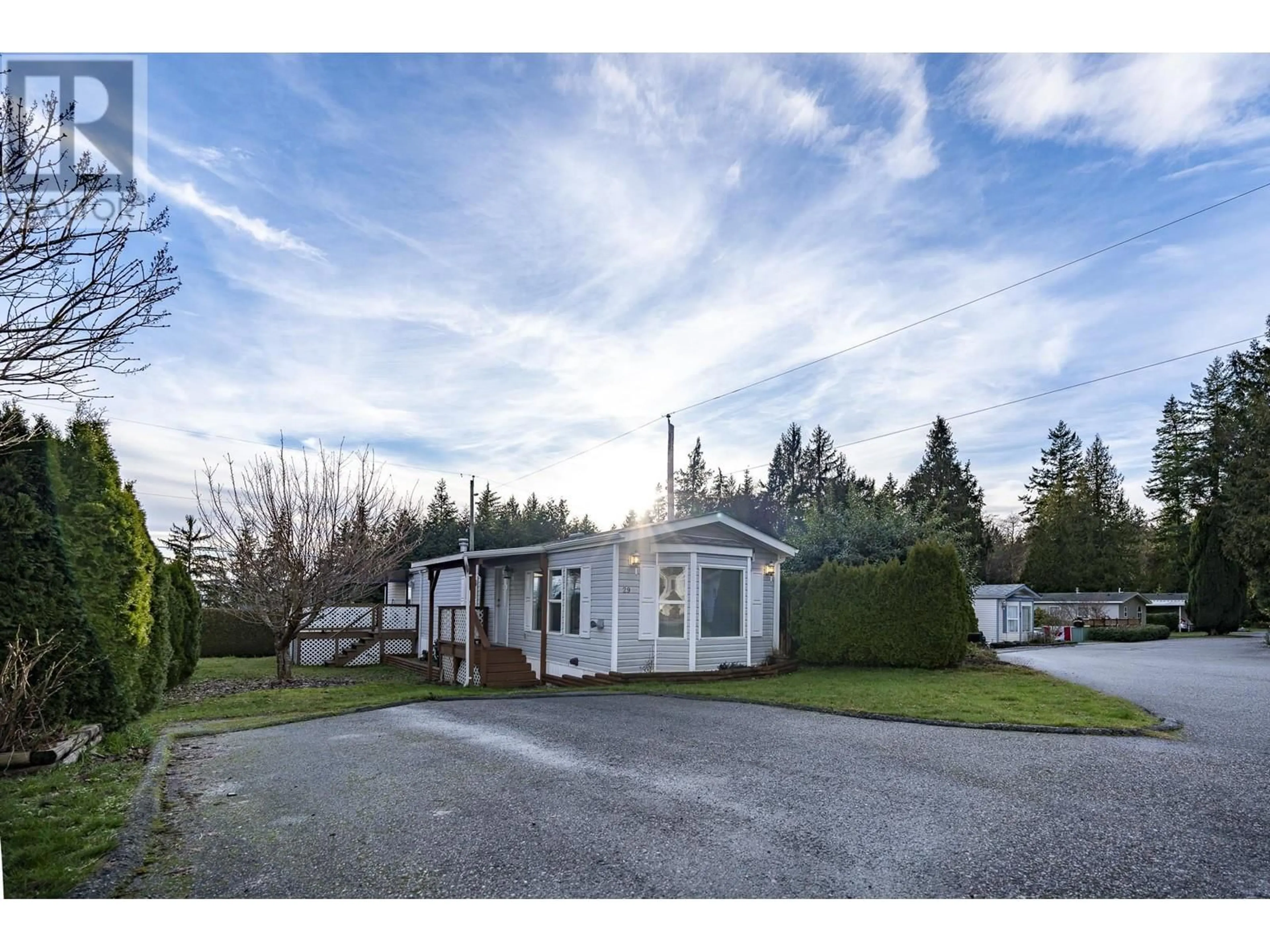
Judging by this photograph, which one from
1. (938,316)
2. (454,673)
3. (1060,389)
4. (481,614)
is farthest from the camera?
(481,614)

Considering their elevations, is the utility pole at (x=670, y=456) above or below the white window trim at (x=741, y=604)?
above

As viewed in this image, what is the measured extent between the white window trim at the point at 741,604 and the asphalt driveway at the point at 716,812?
5.01 meters

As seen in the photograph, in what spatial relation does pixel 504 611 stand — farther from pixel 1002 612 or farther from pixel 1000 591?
pixel 1000 591

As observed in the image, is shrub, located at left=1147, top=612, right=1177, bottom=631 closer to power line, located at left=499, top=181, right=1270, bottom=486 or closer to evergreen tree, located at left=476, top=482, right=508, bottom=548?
power line, located at left=499, top=181, right=1270, bottom=486

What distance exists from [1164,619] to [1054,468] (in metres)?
13.4

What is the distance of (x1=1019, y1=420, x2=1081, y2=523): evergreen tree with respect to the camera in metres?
49.3

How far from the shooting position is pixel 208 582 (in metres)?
14.5

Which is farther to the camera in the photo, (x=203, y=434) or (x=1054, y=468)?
(x=1054, y=468)

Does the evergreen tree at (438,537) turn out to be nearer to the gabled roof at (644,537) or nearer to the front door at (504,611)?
the front door at (504,611)

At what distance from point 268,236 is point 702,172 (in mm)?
4952

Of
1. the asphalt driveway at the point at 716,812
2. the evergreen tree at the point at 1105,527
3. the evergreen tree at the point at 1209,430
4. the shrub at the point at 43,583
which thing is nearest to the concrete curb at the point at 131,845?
the asphalt driveway at the point at 716,812

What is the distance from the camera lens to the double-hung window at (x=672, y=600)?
12289 mm

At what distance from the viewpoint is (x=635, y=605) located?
12.1 meters

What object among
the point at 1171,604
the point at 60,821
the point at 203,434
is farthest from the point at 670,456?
the point at 1171,604
